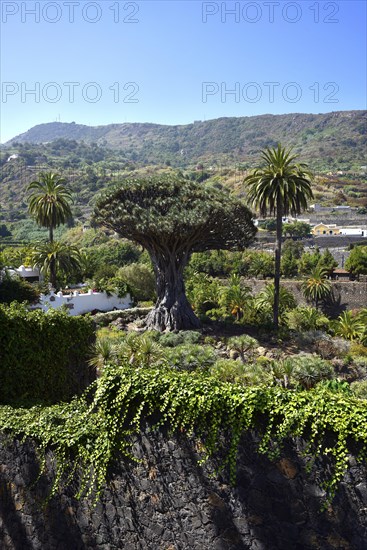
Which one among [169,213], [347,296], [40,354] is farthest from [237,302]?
[40,354]

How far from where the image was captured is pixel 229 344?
2584 centimetres

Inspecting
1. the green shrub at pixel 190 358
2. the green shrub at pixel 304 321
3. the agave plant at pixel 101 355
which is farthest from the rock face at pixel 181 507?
the green shrub at pixel 304 321

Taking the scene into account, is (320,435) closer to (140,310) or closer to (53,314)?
(53,314)

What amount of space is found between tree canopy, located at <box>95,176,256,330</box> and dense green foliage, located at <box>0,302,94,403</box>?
14.7m

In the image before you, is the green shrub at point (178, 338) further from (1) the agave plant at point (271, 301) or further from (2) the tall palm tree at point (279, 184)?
(2) the tall palm tree at point (279, 184)

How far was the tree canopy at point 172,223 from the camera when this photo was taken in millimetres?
27156

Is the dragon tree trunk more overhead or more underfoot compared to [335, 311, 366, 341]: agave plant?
more overhead

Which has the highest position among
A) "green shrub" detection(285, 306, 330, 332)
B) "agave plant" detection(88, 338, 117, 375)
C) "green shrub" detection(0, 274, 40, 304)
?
"green shrub" detection(0, 274, 40, 304)

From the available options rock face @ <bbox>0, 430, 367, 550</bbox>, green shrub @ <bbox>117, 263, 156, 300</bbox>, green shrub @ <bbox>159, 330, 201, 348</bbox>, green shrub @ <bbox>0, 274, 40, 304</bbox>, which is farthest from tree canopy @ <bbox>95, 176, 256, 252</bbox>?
rock face @ <bbox>0, 430, 367, 550</bbox>

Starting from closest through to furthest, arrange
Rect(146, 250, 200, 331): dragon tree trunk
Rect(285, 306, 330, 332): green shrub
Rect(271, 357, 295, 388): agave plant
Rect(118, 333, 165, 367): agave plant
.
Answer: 1. Rect(271, 357, 295, 388): agave plant
2. Rect(118, 333, 165, 367): agave plant
3. Rect(146, 250, 200, 331): dragon tree trunk
4. Rect(285, 306, 330, 332): green shrub

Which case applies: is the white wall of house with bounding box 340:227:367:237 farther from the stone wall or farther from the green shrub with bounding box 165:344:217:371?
the green shrub with bounding box 165:344:217:371

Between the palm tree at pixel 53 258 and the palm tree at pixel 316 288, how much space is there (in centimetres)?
2181

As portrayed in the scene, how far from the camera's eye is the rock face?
730cm

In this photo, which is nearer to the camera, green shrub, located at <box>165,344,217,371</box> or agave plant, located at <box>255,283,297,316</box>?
green shrub, located at <box>165,344,217,371</box>
